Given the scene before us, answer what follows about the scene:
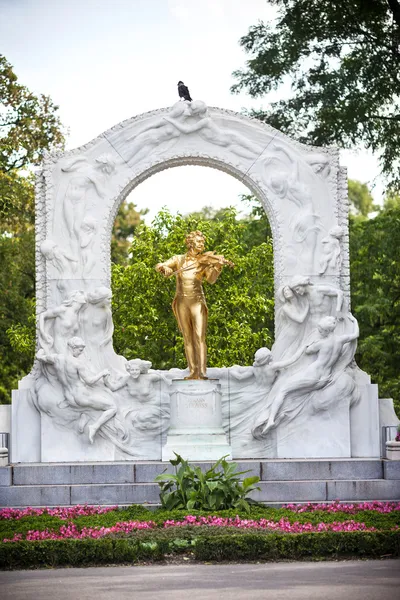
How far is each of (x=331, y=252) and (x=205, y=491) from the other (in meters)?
5.29

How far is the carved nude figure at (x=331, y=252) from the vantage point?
17.4 m

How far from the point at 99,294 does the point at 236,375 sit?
238cm

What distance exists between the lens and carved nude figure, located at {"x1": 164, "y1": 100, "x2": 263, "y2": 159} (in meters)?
17.8

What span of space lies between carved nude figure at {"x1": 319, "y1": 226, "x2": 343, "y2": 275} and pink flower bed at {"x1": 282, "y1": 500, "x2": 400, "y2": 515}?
415cm

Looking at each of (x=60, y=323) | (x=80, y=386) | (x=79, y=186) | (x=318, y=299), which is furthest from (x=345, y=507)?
(x=79, y=186)

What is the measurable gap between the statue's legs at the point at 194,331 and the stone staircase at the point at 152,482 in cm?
185

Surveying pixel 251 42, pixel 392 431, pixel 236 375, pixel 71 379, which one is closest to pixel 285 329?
pixel 236 375

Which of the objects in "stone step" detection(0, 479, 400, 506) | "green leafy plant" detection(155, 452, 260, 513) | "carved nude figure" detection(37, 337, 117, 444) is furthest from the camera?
"carved nude figure" detection(37, 337, 117, 444)

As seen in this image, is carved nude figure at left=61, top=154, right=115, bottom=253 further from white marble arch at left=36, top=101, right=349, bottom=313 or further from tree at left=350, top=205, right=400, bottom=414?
tree at left=350, top=205, right=400, bottom=414

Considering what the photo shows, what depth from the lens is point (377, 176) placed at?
25.4 m

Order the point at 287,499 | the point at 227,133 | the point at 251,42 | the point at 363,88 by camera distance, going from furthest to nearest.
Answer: the point at 251,42 < the point at 363,88 < the point at 227,133 < the point at 287,499

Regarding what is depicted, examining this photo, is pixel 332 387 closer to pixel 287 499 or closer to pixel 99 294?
pixel 287 499

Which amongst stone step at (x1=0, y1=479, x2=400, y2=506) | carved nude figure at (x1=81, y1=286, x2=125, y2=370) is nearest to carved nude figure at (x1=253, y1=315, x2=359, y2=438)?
stone step at (x1=0, y1=479, x2=400, y2=506)

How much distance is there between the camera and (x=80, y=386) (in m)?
16.8
